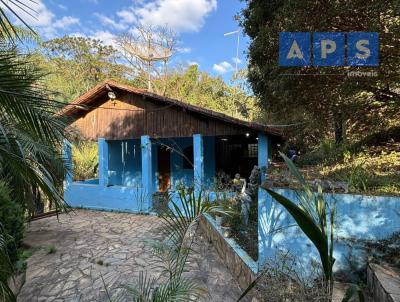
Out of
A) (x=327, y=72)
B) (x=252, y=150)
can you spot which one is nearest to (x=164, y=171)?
(x=252, y=150)

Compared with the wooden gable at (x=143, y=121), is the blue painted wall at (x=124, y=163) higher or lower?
lower

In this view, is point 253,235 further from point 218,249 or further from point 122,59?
point 122,59

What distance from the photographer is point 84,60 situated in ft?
78.4

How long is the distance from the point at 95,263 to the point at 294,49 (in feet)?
22.5

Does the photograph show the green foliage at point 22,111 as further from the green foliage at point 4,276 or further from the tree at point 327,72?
the tree at point 327,72

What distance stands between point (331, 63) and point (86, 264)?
732 cm

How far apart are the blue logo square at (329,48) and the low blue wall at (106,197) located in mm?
7311

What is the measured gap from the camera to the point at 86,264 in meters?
5.80

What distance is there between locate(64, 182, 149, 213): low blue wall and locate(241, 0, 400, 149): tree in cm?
591

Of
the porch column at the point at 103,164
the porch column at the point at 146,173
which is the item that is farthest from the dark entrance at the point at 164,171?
the porch column at the point at 146,173

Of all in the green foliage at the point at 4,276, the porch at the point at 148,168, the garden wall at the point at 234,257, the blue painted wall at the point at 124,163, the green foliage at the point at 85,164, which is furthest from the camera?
the green foliage at the point at 85,164

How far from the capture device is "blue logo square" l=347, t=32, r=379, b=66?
5762mm

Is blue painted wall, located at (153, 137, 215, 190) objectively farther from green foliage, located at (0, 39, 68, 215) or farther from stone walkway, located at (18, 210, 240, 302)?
green foliage, located at (0, 39, 68, 215)

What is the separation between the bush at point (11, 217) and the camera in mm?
4824
